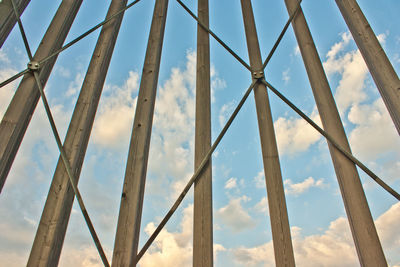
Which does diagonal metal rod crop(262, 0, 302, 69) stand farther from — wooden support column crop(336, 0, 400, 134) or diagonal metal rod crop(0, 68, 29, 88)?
diagonal metal rod crop(0, 68, 29, 88)

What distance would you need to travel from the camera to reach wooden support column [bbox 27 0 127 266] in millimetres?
1643

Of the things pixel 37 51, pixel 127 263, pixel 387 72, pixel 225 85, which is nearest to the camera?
pixel 127 263

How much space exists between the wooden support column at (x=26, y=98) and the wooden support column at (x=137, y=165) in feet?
2.52

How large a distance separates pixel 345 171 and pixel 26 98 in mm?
2300

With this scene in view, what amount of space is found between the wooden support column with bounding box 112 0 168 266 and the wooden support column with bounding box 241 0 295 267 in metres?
0.82

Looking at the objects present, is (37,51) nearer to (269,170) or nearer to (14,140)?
(14,140)

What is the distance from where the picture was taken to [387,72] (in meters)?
1.90

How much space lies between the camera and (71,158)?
1.87 meters

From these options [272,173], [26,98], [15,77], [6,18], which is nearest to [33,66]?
[15,77]

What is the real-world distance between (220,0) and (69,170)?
8.93 feet

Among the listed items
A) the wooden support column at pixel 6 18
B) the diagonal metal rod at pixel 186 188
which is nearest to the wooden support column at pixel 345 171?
the diagonal metal rod at pixel 186 188

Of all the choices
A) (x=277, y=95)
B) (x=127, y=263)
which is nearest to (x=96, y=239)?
(x=127, y=263)

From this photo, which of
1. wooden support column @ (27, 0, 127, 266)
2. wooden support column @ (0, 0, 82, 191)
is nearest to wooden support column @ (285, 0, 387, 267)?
wooden support column @ (27, 0, 127, 266)

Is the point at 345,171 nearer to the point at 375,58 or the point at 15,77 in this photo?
the point at 375,58
